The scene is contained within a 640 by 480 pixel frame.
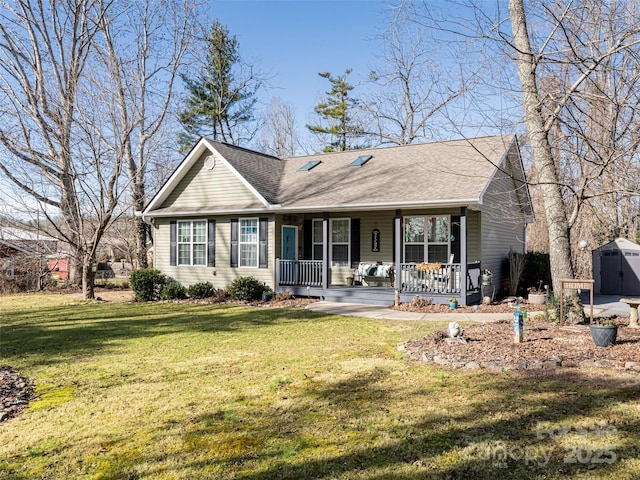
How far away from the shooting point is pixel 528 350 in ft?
22.6

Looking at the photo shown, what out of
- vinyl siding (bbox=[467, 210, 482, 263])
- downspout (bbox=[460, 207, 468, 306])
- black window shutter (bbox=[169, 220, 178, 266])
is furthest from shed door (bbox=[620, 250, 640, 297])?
black window shutter (bbox=[169, 220, 178, 266])

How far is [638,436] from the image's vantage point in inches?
158

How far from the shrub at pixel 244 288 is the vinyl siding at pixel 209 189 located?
2.68 m

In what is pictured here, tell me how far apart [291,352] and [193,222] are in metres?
10.8

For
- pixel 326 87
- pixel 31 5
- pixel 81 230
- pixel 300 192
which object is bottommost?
pixel 81 230

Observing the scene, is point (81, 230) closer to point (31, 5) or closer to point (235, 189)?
point (235, 189)

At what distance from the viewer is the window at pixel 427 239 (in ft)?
47.1

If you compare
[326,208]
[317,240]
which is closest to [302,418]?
[326,208]

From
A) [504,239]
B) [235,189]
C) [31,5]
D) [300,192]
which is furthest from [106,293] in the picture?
[504,239]

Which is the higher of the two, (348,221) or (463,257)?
(348,221)

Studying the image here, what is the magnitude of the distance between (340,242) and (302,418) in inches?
454

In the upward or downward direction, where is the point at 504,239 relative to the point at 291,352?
upward

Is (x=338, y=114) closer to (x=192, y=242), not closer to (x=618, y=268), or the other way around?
(x=192, y=242)

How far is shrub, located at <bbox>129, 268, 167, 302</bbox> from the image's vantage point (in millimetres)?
16156
